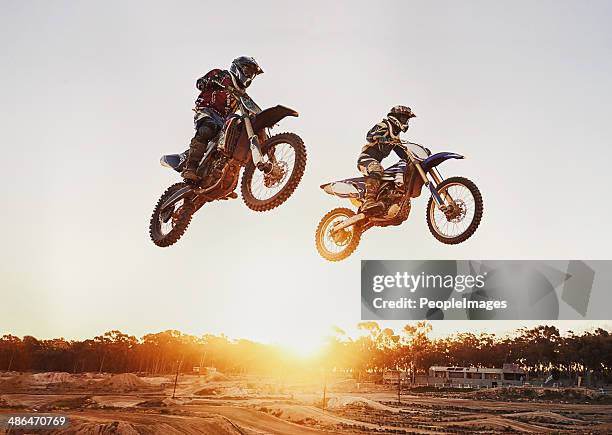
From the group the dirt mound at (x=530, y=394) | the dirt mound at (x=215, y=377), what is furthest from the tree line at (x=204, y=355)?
the dirt mound at (x=530, y=394)

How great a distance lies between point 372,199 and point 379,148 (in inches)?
35.1

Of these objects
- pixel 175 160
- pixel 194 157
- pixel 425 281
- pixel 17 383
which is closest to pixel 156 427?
pixel 17 383

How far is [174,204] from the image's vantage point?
922 cm

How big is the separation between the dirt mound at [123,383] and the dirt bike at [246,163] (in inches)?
422

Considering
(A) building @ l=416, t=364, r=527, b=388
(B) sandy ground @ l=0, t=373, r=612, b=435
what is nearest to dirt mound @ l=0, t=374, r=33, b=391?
(B) sandy ground @ l=0, t=373, r=612, b=435

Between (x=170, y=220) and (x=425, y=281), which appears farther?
(x=425, y=281)

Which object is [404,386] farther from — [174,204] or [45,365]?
[174,204]

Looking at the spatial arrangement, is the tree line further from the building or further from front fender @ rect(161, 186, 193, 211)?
front fender @ rect(161, 186, 193, 211)

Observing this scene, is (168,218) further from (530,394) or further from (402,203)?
(530,394)

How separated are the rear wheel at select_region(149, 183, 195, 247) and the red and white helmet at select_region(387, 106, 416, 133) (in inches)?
143

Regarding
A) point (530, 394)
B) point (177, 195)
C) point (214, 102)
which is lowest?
point (530, 394)

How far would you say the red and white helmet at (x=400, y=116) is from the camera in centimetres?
896

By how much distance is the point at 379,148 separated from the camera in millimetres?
9016

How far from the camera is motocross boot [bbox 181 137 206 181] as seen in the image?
26.3ft
